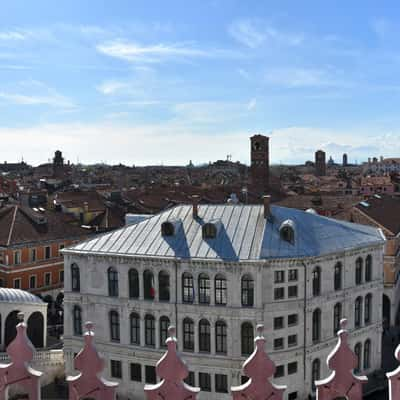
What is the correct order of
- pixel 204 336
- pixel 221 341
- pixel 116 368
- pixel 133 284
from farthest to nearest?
pixel 116 368, pixel 133 284, pixel 204 336, pixel 221 341

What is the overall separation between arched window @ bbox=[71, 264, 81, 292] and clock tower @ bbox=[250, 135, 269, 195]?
69453 mm

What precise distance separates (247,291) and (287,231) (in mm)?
4674

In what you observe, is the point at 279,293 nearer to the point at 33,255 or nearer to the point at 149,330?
the point at 149,330

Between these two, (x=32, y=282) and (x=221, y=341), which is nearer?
(x=221, y=341)

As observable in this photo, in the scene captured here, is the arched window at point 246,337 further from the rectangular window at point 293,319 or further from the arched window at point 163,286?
the arched window at point 163,286

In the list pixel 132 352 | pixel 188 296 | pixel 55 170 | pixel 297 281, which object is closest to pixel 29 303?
pixel 132 352

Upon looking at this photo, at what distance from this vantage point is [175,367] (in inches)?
339

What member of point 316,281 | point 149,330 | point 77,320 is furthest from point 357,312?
point 77,320

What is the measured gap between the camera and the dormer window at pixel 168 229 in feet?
122

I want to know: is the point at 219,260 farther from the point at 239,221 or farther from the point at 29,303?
the point at 29,303

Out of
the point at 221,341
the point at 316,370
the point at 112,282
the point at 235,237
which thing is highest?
the point at 235,237

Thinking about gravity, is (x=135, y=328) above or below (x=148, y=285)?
below

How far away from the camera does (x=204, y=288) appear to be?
34312 mm

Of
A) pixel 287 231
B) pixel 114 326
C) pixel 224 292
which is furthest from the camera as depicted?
pixel 114 326
